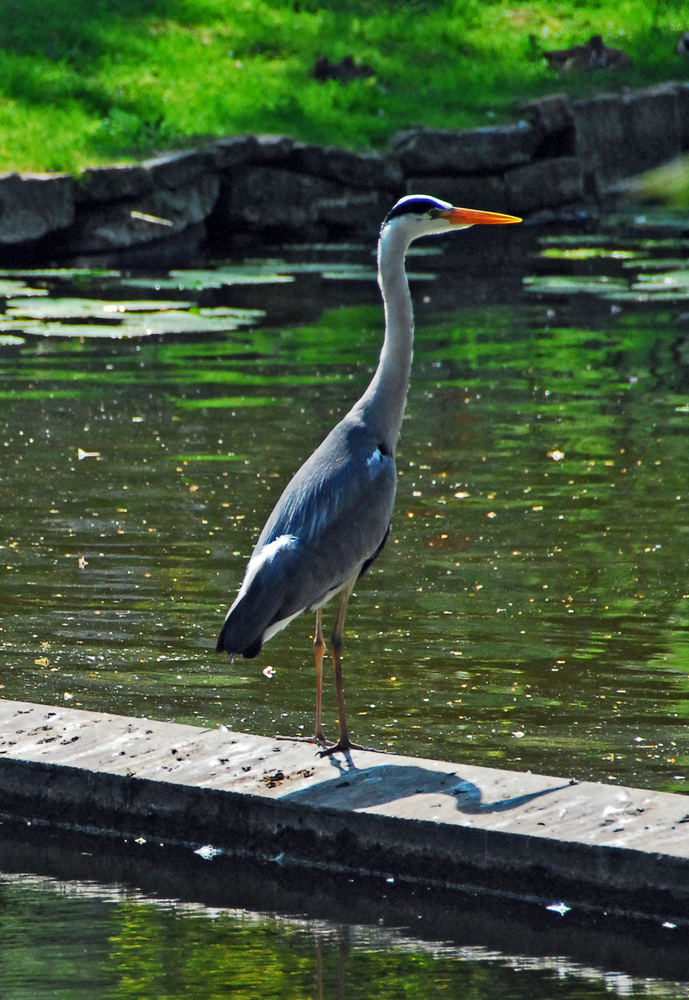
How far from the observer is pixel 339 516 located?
586cm

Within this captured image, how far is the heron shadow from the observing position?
514 cm

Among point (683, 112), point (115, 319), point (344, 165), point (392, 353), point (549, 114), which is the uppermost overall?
point (683, 112)

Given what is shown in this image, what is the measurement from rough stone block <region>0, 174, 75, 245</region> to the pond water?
1.68 m

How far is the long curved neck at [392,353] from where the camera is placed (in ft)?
20.2

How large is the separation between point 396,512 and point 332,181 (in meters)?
13.7

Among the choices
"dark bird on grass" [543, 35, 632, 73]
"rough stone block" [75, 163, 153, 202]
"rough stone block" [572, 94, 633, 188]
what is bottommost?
"rough stone block" [75, 163, 153, 202]

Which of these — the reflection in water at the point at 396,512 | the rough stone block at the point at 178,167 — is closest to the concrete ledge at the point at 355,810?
the reflection in water at the point at 396,512

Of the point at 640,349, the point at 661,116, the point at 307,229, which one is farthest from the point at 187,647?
the point at 661,116

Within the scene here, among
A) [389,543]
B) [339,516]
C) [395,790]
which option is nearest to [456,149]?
[389,543]

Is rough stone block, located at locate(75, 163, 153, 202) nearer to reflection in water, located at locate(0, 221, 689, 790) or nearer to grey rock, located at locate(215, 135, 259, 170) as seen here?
grey rock, located at locate(215, 135, 259, 170)

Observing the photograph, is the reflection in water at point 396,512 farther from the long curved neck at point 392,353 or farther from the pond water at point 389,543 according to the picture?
the long curved neck at point 392,353

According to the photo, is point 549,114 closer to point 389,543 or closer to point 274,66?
point 274,66

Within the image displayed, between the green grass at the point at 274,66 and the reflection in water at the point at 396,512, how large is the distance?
15.5 feet

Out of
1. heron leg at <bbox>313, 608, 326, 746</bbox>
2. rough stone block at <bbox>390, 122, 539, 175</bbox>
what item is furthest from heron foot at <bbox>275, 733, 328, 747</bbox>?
rough stone block at <bbox>390, 122, 539, 175</bbox>
